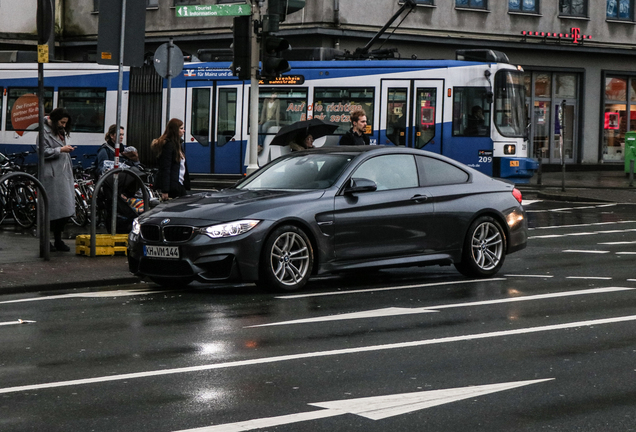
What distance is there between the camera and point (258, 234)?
10.5 metres

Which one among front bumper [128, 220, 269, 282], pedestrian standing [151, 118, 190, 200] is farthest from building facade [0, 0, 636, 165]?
front bumper [128, 220, 269, 282]

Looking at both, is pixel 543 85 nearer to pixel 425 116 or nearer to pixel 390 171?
pixel 425 116

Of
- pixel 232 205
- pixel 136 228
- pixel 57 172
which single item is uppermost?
pixel 57 172

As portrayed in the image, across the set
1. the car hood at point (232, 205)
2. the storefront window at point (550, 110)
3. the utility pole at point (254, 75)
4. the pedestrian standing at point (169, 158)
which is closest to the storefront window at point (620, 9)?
the storefront window at point (550, 110)

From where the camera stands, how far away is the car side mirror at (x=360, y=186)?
1123cm

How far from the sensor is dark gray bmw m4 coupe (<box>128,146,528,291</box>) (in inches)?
415

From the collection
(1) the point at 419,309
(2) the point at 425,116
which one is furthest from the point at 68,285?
(2) the point at 425,116

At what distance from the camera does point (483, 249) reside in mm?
12375

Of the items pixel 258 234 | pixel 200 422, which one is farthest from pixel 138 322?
pixel 200 422

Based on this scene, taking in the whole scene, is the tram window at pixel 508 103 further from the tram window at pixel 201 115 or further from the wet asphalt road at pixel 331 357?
the wet asphalt road at pixel 331 357

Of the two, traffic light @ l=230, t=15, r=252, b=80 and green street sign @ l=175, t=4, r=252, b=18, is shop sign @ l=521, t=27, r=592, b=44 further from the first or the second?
traffic light @ l=230, t=15, r=252, b=80

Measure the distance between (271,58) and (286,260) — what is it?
559 cm

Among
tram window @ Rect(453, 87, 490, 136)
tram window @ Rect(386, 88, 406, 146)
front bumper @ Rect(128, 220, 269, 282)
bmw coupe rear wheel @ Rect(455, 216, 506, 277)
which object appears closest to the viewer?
front bumper @ Rect(128, 220, 269, 282)

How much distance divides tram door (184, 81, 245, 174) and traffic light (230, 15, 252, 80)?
42.1ft
